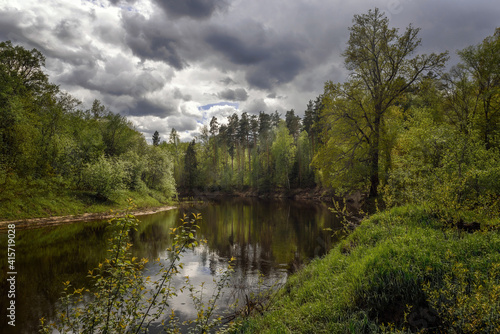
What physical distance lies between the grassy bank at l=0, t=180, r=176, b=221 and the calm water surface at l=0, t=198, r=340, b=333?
10.1 feet

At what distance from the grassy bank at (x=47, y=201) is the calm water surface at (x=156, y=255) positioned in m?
3.07

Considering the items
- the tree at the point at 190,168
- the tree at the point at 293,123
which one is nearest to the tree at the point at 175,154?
the tree at the point at 190,168

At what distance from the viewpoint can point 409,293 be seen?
5180 mm

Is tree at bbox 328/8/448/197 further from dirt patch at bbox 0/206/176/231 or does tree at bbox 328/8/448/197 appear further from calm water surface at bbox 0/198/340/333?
dirt patch at bbox 0/206/176/231

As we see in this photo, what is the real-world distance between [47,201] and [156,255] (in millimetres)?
17630

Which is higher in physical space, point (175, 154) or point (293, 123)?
point (293, 123)

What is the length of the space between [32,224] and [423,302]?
27864 mm

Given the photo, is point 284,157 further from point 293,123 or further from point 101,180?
point 101,180

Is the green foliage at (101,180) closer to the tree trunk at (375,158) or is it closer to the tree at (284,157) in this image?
the tree trunk at (375,158)

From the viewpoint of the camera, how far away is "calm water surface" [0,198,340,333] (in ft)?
29.7

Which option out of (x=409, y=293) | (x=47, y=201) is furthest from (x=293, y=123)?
(x=409, y=293)

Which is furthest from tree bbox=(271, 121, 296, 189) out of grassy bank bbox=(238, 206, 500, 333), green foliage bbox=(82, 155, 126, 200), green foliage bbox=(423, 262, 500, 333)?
green foliage bbox=(423, 262, 500, 333)

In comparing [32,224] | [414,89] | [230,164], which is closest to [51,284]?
[32,224]

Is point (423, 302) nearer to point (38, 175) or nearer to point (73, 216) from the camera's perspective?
point (73, 216)
